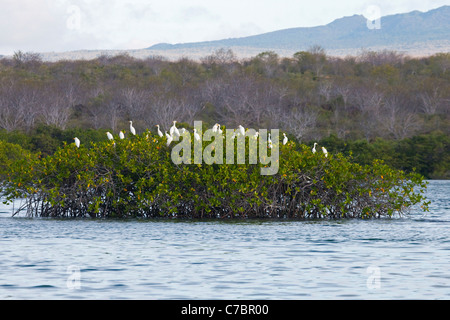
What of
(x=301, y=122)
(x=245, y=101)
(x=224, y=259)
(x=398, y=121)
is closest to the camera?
(x=224, y=259)

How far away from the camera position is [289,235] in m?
23.2

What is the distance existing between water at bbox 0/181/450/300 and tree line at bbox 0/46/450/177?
112 ft

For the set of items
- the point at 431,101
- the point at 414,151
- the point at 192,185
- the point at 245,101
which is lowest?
the point at 414,151

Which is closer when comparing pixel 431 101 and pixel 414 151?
pixel 414 151

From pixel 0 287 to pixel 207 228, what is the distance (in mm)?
10115

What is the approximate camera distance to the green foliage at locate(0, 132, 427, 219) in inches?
1016

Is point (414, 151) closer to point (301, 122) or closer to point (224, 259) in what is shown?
point (301, 122)

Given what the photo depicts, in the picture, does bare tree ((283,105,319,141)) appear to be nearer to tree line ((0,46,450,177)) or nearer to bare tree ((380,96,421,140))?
tree line ((0,46,450,177))

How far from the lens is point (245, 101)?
8731 centimetres

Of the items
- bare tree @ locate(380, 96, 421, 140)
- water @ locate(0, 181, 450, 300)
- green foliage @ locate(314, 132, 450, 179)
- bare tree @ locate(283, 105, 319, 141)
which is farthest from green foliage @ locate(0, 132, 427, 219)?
bare tree @ locate(380, 96, 421, 140)

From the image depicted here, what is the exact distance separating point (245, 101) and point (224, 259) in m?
68.9

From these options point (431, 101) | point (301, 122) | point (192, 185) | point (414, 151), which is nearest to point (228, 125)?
point (301, 122)

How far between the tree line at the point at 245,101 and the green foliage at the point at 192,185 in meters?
30.9
